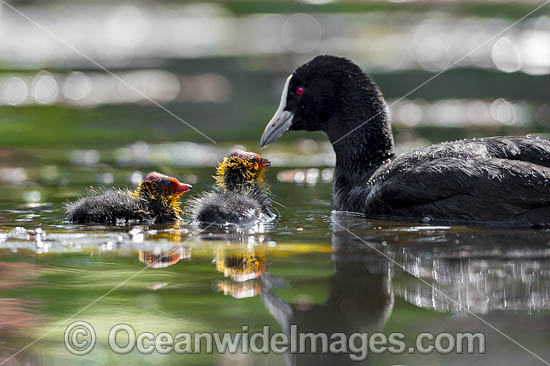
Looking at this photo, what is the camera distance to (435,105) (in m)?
15.6

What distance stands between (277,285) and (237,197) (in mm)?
2390

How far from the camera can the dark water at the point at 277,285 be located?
4.39 meters

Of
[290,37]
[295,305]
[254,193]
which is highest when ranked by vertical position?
[290,37]

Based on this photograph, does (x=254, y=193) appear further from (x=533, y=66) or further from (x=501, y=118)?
(x=533, y=66)

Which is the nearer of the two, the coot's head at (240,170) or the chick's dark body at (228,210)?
the chick's dark body at (228,210)

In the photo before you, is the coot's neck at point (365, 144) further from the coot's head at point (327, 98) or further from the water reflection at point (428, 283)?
the water reflection at point (428, 283)

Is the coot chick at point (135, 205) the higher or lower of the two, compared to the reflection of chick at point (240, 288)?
higher

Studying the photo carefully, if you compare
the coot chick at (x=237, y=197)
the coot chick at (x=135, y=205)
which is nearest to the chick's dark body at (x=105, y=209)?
the coot chick at (x=135, y=205)

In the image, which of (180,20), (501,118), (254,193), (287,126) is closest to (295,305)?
(254,193)

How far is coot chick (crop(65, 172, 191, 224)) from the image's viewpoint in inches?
295

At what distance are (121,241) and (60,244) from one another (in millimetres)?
392

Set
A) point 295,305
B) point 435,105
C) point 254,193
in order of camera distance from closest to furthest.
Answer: point 295,305
point 254,193
point 435,105

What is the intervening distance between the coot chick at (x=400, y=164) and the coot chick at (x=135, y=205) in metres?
1.16

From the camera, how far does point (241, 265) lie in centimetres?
587
